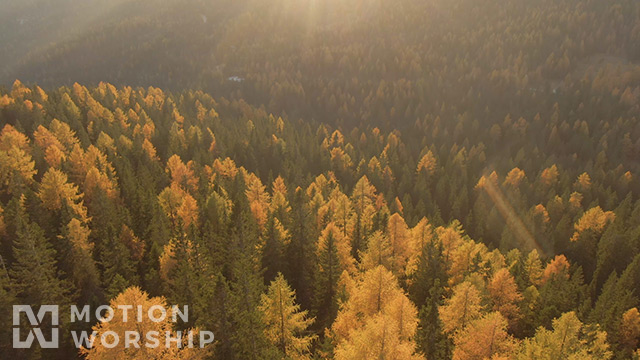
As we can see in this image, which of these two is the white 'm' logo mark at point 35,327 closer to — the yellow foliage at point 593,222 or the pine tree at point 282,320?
the pine tree at point 282,320

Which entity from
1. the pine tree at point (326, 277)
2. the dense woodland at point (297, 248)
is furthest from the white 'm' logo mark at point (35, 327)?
the pine tree at point (326, 277)

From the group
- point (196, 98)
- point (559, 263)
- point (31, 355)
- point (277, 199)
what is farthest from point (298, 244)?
point (196, 98)

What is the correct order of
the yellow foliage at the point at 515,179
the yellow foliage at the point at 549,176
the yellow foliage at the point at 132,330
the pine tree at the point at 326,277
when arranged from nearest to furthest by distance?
the yellow foliage at the point at 132,330
the pine tree at the point at 326,277
the yellow foliage at the point at 515,179
the yellow foliage at the point at 549,176

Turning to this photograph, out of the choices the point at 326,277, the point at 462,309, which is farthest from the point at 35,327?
the point at 462,309

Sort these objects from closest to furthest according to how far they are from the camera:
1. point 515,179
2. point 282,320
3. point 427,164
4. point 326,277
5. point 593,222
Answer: point 282,320 → point 326,277 → point 593,222 → point 515,179 → point 427,164

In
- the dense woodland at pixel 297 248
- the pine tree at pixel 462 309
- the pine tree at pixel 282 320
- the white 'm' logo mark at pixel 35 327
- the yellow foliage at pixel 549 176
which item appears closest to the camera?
the pine tree at pixel 282 320

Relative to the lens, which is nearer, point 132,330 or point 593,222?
point 132,330

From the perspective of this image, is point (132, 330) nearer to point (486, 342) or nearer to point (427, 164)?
point (486, 342)

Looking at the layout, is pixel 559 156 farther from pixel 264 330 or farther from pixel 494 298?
pixel 264 330

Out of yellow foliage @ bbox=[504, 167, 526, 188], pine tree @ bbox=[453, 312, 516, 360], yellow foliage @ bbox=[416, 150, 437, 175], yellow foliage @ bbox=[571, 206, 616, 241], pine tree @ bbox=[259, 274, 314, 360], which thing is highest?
yellow foliage @ bbox=[416, 150, 437, 175]

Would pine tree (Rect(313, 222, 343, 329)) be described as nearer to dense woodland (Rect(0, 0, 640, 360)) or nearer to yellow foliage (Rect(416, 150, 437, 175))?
dense woodland (Rect(0, 0, 640, 360))

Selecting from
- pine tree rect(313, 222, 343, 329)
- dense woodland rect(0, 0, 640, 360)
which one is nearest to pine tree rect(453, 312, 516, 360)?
dense woodland rect(0, 0, 640, 360)

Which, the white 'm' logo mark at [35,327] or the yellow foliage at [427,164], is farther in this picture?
the yellow foliage at [427,164]
